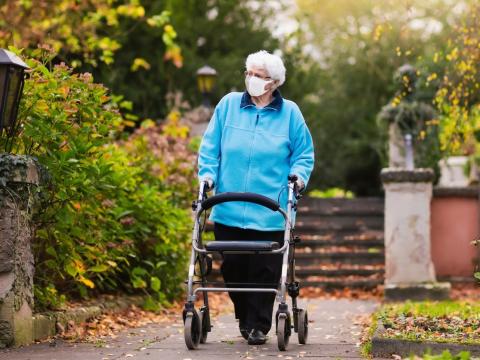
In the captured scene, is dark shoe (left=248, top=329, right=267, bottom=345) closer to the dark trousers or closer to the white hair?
the dark trousers

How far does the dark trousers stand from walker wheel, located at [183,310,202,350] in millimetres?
368

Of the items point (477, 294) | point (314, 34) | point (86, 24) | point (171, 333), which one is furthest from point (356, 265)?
point (314, 34)

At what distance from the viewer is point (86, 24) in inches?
522

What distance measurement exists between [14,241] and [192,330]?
1.20 meters

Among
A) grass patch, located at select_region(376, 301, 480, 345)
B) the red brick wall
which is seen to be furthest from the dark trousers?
the red brick wall

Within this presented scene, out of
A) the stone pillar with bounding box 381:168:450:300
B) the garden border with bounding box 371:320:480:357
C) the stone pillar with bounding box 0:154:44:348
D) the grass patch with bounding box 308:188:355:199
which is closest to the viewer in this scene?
the garden border with bounding box 371:320:480:357

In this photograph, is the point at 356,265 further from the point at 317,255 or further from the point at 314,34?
the point at 314,34

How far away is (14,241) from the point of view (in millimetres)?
6051

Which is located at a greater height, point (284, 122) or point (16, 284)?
point (284, 122)

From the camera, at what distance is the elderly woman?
6371mm

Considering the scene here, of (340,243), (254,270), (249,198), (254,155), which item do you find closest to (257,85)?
(254,155)

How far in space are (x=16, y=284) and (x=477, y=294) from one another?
7337 mm

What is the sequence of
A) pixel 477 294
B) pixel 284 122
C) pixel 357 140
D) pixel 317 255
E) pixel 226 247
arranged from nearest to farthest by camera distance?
pixel 226 247
pixel 284 122
pixel 477 294
pixel 317 255
pixel 357 140

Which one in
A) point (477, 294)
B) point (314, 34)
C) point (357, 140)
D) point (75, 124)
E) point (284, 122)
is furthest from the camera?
point (314, 34)
